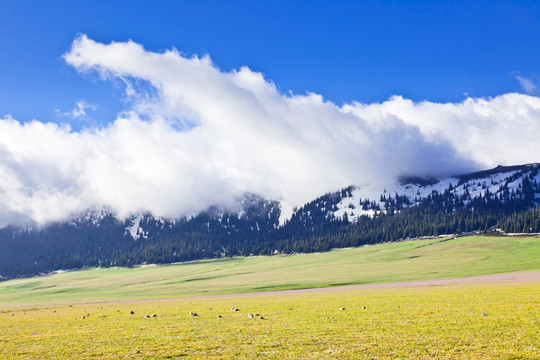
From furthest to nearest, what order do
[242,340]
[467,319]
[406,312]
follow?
[406,312]
[467,319]
[242,340]

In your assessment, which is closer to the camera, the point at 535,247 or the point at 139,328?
the point at 139,328

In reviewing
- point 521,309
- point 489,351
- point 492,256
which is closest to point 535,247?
point 492,256

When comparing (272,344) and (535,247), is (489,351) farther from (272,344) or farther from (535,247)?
(535,247)

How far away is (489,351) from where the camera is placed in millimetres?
20812

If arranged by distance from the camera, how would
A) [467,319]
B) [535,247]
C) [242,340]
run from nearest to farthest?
[242,340], [467,319], [535,247]

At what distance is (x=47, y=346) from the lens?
28094 millimetres

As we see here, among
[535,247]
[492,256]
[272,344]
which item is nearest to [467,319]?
[272,344]

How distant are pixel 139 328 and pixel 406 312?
23626 millimetres

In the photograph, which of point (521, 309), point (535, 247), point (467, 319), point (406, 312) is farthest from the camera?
point (535, 247)

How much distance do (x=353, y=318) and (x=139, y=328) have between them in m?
18.2

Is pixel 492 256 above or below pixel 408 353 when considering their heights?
below

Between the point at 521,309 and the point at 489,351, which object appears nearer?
the point at 489,351

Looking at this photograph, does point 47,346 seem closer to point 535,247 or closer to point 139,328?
point 139,328

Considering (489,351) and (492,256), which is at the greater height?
(489,351)
